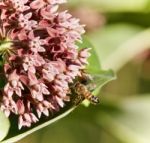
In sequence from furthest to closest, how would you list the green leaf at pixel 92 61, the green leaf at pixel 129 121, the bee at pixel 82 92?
the green leaf at pixel 129 121 < the green leaf at pixel 92 61 < the bee at pixel 82 92

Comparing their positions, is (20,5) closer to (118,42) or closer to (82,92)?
(82,92)

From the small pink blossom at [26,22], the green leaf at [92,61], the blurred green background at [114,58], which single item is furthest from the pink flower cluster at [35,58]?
the blurred green background at [114,58]

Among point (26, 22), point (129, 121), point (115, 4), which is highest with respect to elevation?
point (26, 22)

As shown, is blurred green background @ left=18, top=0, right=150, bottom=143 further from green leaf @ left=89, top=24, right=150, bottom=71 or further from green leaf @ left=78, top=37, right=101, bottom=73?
green leaf @ left=78, top=37, right=101, bottom=73

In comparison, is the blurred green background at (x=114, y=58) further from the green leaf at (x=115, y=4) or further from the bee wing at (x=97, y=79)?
the bee wing at (x=97, y=79)

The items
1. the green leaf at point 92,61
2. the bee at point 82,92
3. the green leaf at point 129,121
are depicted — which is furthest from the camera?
the green leaf at point 129,121

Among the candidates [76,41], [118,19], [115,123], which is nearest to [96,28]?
[118,19]

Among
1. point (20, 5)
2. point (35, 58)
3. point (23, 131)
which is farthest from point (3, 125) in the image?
point (20, 5)
